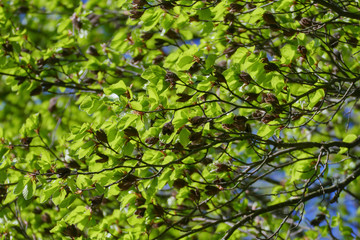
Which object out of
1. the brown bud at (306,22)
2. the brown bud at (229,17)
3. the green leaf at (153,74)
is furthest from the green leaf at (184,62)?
the brown bud at (306,22)

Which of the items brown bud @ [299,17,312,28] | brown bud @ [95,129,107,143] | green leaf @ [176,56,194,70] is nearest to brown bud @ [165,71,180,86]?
green leaf @ [176,56,194,70]

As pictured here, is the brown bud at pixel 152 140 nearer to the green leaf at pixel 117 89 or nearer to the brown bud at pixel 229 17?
the green leaf at pixel 117 89

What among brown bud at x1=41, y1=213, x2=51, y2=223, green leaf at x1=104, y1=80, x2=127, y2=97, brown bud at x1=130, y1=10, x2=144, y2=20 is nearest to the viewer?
green leaf at x1=104, y1=80, x2=127, y2=97

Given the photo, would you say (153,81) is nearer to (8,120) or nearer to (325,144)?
(325,144)

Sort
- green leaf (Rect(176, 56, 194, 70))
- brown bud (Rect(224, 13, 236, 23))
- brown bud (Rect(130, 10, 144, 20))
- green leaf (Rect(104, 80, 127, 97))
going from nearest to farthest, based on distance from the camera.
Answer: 1. green leaf (Rect(104, 80, 127, 97))
2. green leaf (Rect(176, 56, 194, 70))
3. brown bud (Rect(130, 10, 144, 20))
4. brown bud (Rect(224, 13, 236, 23))

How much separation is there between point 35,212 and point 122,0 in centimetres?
203

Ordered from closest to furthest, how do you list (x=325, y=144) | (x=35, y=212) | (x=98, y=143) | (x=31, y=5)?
(x=98, y=143) → (x=325, y=144) → (x=35, y=212) → (x=31, y=5)

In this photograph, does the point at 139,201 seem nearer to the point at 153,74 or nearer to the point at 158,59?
the point at 153,74

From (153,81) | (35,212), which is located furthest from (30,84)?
(153,81)

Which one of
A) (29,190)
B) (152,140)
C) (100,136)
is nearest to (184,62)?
(152,140)

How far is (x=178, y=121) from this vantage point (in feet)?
6.81

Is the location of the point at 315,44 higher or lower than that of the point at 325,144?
higher

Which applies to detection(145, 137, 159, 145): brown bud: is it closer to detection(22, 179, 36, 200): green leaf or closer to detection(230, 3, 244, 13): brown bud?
detection(22, 179, 36, 200): green leaf

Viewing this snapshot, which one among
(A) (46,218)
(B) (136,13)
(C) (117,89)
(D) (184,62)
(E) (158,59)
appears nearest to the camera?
(C) (117,89)
